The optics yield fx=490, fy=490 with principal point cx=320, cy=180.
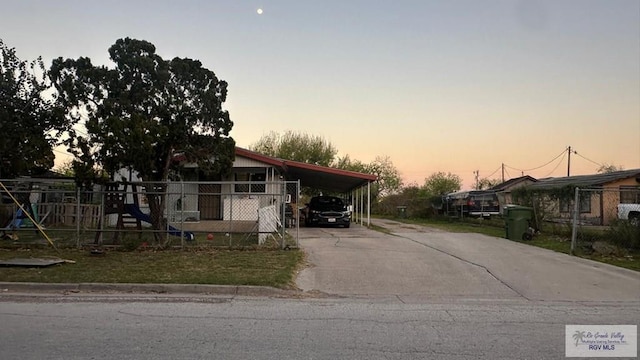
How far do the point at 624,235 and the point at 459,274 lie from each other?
22.4 feet

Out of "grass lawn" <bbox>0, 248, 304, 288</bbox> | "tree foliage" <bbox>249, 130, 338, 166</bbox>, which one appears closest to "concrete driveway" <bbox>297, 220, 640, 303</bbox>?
"grass lawn" <bbox>0, 248, 304, 288</bbox>

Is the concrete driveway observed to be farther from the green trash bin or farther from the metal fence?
the green trash bin

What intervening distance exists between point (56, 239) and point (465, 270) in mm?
11667

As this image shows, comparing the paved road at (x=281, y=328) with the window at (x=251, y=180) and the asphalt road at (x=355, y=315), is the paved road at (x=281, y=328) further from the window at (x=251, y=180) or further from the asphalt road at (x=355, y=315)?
the window at (x=251, y=180)

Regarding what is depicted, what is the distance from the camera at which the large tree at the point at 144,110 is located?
41.3 feet

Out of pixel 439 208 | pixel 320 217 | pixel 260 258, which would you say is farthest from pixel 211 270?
pixel 439 208

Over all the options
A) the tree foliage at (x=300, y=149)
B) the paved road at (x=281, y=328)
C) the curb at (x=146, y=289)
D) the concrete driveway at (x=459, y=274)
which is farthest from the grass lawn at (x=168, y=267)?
the tree foliage at (x=300, y=149)

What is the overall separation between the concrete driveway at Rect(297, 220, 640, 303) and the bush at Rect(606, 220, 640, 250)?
6.90 feet

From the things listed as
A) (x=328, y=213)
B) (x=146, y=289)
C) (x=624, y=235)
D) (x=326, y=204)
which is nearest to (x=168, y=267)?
(x=146, y=289)

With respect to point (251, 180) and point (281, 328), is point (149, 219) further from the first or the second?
point (281, 328)

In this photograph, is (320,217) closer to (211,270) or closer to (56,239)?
(56,239)

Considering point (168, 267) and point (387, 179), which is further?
point (387, 179)

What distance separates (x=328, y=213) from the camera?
23.4 m

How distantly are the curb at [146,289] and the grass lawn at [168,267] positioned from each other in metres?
0.22
